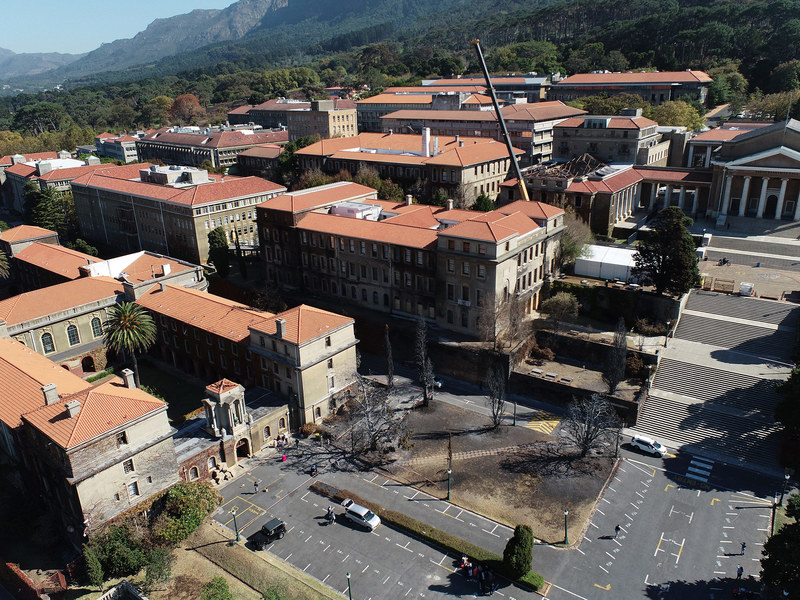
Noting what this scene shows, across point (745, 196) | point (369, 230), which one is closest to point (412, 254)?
point (369, 230)

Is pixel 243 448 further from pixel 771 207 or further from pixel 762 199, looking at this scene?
pixel 771 207

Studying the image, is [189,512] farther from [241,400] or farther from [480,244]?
[480,244]

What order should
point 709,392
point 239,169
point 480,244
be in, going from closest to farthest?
point 709,392, point 480,244, point 239,169

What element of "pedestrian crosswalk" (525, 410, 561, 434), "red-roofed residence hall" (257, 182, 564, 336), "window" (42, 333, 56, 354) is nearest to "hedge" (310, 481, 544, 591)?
"pedestrian crosswalk" (525, 410, 561, 434)

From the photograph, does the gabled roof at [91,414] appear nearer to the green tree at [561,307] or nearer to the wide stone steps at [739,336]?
the green tree at [561,307]

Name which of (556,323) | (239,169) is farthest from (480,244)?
(239,169)
